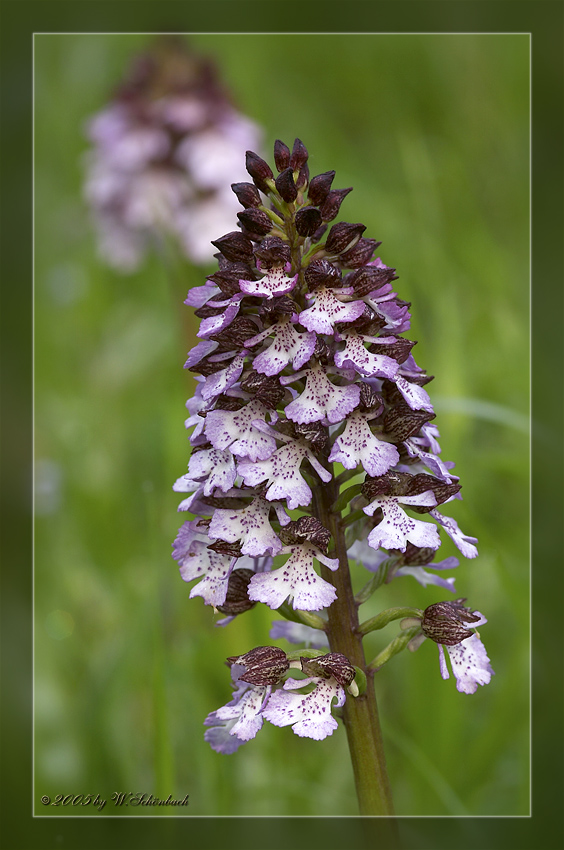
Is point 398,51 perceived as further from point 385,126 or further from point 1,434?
point 1,434

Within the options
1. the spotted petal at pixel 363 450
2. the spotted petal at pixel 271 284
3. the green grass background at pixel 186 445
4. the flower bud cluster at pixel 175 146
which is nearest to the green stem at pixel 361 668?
the spotted petal at pixel 363 450

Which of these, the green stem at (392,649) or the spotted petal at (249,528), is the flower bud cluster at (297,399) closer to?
the spotted petal at (249,528)

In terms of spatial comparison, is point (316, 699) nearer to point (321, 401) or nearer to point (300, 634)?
point (300, 634)

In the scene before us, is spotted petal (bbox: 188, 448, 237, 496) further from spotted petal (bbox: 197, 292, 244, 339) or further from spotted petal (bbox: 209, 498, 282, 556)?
spotted petal (bbox: 197, 292, 244, 339)

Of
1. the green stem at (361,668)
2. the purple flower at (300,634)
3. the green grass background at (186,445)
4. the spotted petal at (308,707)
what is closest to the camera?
the spotted petal at (308,707)

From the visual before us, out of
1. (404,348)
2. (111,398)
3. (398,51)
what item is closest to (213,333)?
(404,348)

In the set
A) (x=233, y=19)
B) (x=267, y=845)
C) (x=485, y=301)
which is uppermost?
(x=233, y=19)
